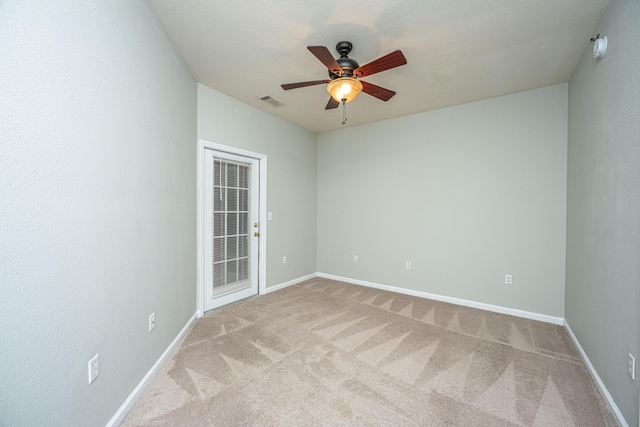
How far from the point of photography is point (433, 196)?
3771mm

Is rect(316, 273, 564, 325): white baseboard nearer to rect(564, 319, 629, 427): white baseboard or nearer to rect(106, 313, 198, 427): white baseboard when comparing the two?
rect(564, 319, 629, 427): white baseboard

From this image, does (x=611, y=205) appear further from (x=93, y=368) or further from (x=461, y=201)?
(x=93, y=368)

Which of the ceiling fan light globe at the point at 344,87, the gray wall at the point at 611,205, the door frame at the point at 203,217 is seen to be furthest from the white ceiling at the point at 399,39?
the door frame at the point at 203,217

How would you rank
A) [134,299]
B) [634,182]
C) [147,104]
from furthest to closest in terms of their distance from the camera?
1. [147,104]
2. [134,299]
3. [634,182]

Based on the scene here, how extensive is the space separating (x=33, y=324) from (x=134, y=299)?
74cm

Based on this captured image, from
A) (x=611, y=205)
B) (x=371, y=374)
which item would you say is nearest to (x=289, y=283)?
(x=371, y=374)

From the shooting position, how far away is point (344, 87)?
2152 millimetres

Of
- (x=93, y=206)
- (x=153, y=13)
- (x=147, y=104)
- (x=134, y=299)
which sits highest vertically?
(x=153, y=13)

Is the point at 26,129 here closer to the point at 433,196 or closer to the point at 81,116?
the point at 81,116

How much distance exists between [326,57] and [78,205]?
71.0 inches

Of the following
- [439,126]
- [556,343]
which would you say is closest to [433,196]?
[439,126]

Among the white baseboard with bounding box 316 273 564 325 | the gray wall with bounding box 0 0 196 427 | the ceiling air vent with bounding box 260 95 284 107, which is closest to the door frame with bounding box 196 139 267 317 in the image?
the ceiling air vent with bounding box 260 95 284 107

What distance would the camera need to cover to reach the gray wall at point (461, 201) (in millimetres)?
3018

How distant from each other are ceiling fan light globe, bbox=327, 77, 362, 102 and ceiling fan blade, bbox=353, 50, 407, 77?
94 mm
